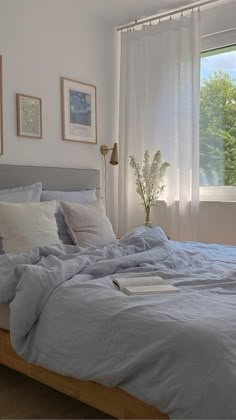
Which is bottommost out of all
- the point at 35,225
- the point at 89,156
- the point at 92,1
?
the point at 35,225

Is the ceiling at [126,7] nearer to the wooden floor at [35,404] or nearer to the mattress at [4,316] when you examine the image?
the mattress at [4,316]

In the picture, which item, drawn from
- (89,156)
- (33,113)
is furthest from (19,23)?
(89,156)

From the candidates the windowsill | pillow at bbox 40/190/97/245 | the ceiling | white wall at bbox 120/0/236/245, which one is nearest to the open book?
pillow at bbox 40/190/97/245

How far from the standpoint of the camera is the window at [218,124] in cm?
374

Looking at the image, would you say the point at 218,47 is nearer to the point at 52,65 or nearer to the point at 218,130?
the point at 218,130

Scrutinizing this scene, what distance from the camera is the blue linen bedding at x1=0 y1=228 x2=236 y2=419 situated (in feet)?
4.21

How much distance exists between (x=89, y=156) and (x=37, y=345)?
244 cm

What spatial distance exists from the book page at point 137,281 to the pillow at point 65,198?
1.08m

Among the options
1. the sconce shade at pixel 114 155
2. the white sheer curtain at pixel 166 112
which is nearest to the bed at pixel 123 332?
the white sheer curtain at pixel 166 112

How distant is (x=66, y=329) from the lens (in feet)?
5.45

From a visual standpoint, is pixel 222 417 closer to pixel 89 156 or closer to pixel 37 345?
pixel 37 345

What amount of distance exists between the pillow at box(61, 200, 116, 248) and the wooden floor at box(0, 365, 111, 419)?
0.99 m

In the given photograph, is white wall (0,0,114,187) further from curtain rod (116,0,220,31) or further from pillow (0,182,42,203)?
pillow (0,182,42,203)

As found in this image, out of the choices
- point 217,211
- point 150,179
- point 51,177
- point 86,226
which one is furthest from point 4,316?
point 217,211
